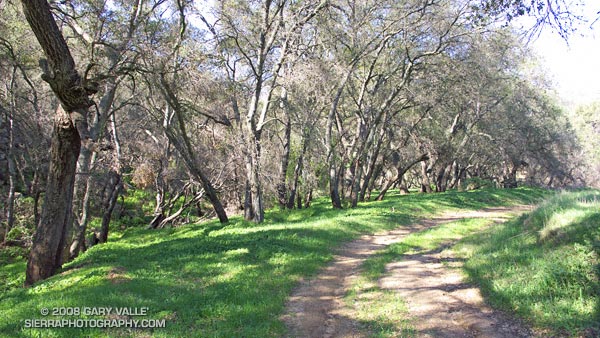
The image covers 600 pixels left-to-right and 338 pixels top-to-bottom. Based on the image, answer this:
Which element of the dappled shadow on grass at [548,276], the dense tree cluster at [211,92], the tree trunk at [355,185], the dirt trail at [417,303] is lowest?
the dirt trail at [417,303]

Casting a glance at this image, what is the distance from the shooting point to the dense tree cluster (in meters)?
9.30

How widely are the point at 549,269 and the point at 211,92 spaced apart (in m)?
11.1

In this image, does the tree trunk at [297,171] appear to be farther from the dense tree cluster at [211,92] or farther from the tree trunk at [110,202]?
the tree trunk at [110,202]

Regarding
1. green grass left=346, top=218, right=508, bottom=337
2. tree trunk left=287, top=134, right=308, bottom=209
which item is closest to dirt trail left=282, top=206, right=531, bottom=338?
green grass left=346, top=218, right=508, bottom=337

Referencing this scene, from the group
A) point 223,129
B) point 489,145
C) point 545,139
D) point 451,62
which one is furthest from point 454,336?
point 545,139

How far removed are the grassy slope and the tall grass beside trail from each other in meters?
3.27

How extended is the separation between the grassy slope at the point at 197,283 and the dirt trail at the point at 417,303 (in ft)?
1.16

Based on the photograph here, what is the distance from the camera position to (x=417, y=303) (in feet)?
21.2

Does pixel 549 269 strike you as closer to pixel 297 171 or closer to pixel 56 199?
pixel 56 199

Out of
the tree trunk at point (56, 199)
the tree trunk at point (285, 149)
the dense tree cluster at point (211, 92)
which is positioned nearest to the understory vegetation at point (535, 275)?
the dense tree cluster at point (211, 92)

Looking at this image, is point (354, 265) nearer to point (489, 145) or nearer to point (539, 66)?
point (489, 145)

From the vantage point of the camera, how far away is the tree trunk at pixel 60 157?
321 inches

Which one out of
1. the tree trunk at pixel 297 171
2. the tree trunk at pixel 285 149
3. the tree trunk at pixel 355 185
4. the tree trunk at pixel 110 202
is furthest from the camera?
the tree trunk at pixel 355 185

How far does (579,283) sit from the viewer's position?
226 inches
